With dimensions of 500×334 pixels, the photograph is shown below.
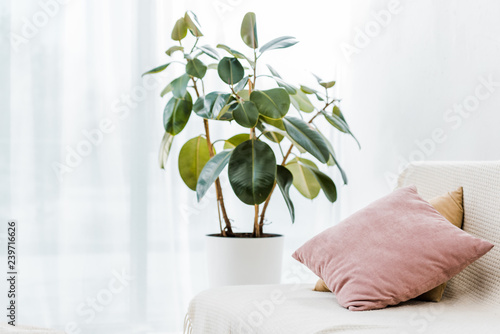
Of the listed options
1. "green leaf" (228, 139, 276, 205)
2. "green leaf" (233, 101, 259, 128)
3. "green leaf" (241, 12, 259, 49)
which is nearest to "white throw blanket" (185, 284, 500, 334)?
"green leaf" (228, 139, 276, 205)

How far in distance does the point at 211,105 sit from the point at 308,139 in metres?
0.40

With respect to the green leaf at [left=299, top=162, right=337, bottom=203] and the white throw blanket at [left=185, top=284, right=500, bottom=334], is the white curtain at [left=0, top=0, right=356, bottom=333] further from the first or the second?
the white throw blanket at [left=185, top=284, right=500, bottom=334]

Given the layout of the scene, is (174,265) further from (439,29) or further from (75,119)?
(439,29)

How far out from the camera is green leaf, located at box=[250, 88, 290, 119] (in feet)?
6.99

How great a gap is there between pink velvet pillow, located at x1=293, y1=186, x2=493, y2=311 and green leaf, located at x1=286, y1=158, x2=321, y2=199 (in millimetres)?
844

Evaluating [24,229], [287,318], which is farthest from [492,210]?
[24,229]

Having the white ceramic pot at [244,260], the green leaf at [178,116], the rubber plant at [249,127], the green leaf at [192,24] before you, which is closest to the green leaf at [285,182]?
the rubber plant at [249,127]

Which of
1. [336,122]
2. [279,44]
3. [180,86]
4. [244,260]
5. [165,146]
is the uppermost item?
[279,44]

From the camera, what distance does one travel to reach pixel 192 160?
8.17 feet

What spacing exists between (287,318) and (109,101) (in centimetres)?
169

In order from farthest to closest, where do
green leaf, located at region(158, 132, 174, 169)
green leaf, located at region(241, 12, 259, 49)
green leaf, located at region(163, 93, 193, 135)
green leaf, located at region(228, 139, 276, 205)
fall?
green leaf, located at region(158, 132, 174, 169) < green leaf, located at region(163, 93, 193, 135) < green leaf, located at region(241, 12, 259, 49) < green leaf, located at region(228, 139, 276, 205)

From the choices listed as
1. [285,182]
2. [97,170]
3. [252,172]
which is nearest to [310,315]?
[252,172]

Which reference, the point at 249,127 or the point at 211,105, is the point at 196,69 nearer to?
the point at 211,105

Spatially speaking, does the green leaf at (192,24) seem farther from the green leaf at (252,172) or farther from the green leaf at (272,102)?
the green leaf at (252,172)
